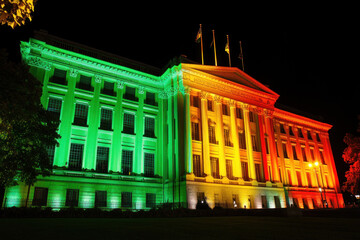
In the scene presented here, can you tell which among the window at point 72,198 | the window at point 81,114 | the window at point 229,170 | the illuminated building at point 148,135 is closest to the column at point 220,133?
the illuminated building at point 148,135

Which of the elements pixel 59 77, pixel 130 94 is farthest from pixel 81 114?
pixel 130 94

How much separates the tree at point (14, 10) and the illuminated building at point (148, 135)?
76.9ft

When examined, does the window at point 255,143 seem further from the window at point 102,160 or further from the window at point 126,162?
the window at point 102,160

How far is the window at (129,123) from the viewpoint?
112 feet

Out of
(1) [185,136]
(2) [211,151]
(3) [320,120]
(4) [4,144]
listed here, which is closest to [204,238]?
(4) [4,144]

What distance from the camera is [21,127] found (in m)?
20.9

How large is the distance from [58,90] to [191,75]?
1696cm

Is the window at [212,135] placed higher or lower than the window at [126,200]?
higher

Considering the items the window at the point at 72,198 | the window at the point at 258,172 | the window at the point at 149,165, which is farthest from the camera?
the window at the point at 258,172

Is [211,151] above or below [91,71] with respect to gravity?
below

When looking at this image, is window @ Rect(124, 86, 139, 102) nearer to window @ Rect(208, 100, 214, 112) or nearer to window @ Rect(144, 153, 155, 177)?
A: window @ Rect(144, 153, 155, 177)

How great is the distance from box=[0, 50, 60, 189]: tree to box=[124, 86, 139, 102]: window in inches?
516

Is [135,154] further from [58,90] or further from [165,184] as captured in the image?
[58,90]

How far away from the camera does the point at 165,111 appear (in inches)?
1484
